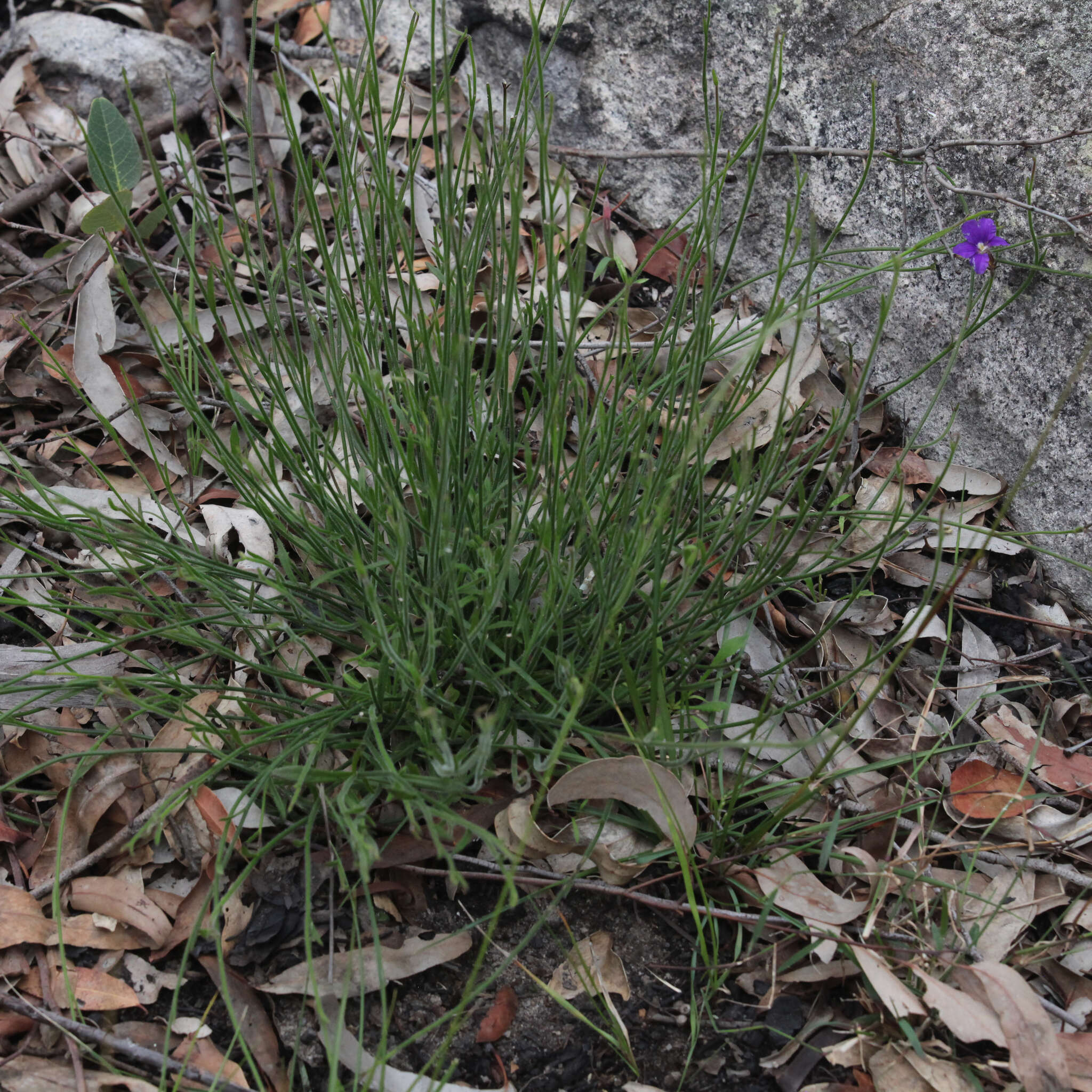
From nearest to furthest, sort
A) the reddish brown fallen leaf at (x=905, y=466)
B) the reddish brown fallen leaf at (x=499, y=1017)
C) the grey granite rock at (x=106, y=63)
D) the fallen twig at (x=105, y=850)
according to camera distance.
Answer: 1. the reddish brown fallen leaf at (x=499, y=1017)
2. the fallen twig at (x=105, y=850)
3. the reddish brown fallen leaf at (x=905, y=466)
4. the grey granite rock at (x=106, y=63)

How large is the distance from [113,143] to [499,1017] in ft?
5.68

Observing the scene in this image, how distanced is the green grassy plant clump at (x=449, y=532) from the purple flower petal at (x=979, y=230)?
9 centimetres

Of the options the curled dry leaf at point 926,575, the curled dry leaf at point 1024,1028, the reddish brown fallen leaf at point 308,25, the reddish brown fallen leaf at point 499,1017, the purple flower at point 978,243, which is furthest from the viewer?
the reddish brown fallen leaf at point 308,25

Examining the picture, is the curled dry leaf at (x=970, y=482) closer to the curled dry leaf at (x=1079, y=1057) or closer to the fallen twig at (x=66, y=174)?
the curled dry leaf at (x=1079, y=1057)

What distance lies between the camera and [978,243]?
1.67 meters

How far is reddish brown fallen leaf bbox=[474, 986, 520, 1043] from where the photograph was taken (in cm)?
127

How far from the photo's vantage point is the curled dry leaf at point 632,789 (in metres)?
1.33

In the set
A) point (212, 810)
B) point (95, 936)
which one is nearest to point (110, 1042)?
point (95, 936)

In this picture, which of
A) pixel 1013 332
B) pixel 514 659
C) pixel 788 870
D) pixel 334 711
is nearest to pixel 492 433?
pixel 514 659

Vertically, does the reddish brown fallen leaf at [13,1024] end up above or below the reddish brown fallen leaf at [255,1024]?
below

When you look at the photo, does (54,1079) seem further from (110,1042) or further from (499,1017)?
(499,1017)

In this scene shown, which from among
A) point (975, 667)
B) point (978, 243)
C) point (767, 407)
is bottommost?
point (975, 667)

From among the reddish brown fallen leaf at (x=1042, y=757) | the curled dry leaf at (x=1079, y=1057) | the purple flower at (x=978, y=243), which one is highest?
the purple flower at (x=978, y=243)

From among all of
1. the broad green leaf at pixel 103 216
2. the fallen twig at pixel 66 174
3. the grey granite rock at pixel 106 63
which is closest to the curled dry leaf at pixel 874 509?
the broad green leaf at pixel 103 216
